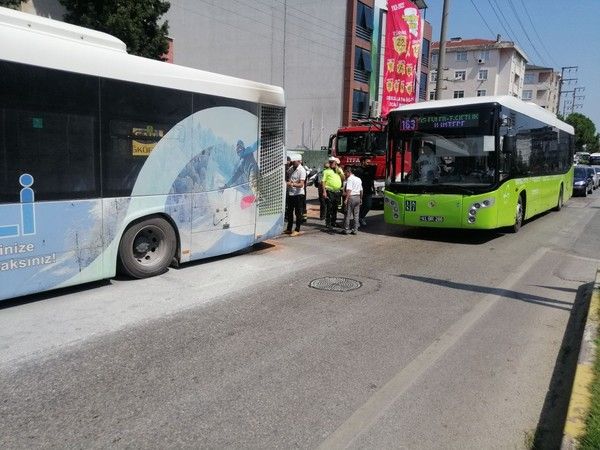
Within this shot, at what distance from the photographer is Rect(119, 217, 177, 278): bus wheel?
23.0 ft

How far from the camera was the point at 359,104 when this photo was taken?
123 feet

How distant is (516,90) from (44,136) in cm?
8277

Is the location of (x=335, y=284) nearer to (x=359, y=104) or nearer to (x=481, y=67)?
(x=359, y=104)

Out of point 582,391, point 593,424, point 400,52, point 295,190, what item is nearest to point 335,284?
point 582,391

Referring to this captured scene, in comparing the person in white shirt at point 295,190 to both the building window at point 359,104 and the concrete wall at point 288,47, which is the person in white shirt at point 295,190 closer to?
the concrete wall at point 288,47

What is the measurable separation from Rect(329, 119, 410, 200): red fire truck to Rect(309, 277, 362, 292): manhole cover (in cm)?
974

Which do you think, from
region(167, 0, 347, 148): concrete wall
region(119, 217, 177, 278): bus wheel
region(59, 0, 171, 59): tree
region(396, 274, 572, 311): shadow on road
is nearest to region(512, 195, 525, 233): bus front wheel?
region(396, 274, 572, 311): shadow on road

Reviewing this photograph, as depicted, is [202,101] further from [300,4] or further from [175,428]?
[300,4]

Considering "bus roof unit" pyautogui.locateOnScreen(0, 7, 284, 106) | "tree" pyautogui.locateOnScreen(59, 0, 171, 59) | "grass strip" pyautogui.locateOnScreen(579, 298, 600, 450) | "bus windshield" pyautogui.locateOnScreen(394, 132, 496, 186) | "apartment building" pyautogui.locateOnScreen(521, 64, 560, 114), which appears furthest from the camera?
"apartment building" pyautogui.locateOnScreen(521, 64, 560, 114)

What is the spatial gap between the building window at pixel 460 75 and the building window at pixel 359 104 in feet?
136

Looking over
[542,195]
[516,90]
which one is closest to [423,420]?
[542,195]

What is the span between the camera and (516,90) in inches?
3056

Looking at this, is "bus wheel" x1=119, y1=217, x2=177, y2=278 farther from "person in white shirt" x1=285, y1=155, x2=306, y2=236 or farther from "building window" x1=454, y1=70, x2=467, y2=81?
"building window" x1=454, y1=70, x2=467, y2=81

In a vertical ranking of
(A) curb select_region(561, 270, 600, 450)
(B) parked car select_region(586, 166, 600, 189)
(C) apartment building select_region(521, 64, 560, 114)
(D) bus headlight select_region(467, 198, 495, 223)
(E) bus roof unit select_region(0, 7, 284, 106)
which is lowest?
(A) curb select_region(561, 270, 600, 450)
